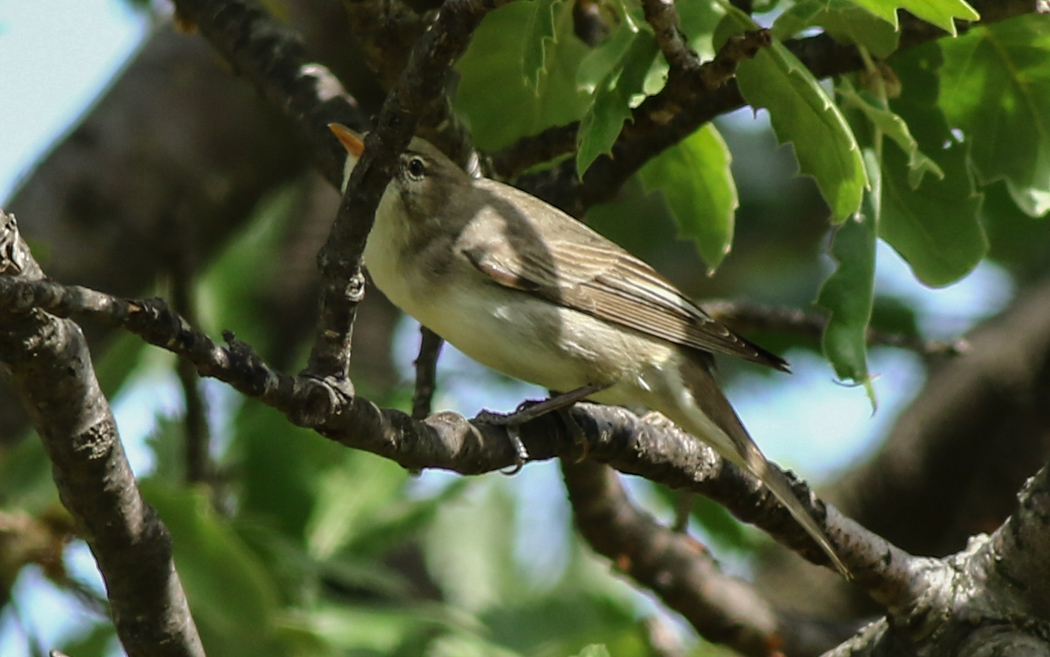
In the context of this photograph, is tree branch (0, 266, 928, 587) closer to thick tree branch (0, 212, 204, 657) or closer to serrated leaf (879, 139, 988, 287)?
thick tree branch (0, 212, 204, 657)

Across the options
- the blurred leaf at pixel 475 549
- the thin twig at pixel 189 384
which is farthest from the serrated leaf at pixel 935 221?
the blurred leaf at pixel 475 549

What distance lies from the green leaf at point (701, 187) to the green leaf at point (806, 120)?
0.64 metres

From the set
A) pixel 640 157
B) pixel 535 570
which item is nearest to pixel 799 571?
pixel 535 570

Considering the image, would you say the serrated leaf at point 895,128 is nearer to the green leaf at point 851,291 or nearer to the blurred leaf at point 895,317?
the green leaf at point 851,291

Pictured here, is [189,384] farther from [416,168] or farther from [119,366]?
[416,168]

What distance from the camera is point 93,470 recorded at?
2.27 m

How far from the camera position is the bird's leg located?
299 centimetres

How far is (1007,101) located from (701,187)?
76 cm

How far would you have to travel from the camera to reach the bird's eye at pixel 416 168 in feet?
12.8

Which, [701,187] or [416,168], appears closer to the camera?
[701,187]

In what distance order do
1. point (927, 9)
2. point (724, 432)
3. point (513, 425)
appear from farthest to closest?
1. point (724, 432)
2. point (513, 425)
3. point (927, 9)

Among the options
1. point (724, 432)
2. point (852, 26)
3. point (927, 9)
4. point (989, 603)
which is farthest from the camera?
point (724, 432)

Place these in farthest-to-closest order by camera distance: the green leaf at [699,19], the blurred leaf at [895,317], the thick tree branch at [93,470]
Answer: the blurred leaf at [895,317]
the green leaf at [699,19]
the thick tree branch at [93,470]

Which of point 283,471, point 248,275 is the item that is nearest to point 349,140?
point 283,471
